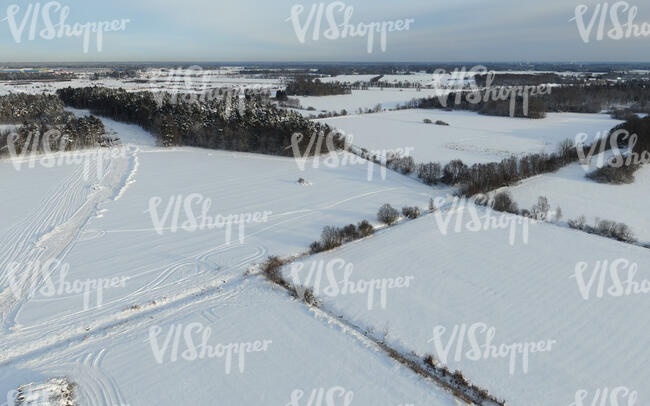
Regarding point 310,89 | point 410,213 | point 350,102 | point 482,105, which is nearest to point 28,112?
point 410,213

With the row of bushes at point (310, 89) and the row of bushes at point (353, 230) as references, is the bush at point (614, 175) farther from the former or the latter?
the row of bushes at point (310, 89)

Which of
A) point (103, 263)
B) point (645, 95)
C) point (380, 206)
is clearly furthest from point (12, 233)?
point (645, 95)

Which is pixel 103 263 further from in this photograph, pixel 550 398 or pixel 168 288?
pixel 550 398

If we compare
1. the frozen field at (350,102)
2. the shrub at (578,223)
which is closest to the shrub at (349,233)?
the shrub at (578,223)

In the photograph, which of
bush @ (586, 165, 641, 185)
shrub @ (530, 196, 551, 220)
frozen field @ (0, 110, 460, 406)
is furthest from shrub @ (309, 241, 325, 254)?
bush @ (586, 165, 641, 185)

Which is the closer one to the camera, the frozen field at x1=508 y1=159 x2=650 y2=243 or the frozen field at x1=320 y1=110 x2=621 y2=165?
the frozen field at x1=508 y1=159 x2=650 y2=243

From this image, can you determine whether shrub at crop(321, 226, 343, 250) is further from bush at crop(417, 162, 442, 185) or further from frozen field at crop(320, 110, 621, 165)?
frozen field at crop(320, 110, 621, 165)
